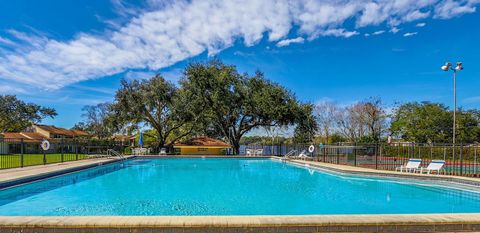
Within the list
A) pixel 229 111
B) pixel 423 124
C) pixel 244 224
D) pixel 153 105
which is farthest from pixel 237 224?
pixel 423 124

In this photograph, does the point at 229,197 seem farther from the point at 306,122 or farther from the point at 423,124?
the point at 423,124

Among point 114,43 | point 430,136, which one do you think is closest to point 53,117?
point 114,43

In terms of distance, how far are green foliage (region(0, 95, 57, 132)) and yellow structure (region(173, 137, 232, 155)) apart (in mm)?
24570

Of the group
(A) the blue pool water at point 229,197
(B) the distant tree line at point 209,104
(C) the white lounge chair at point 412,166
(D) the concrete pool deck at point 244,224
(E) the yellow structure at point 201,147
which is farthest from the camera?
(E) the yellow structure at point 201,147

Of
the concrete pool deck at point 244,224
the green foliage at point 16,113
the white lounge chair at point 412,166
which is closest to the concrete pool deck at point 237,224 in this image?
the concrete pool deck at point 244,224

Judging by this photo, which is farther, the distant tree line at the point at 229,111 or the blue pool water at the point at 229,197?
the distant tree line at the point at 229,111

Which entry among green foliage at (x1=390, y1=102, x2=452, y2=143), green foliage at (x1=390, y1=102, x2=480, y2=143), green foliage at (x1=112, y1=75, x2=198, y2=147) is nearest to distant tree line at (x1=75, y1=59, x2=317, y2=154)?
green foliage at (x1=112, y1=75, x2=198, y2=147)

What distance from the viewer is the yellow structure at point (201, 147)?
34.1 metres

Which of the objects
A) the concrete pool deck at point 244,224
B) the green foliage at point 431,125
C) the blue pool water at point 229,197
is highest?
the green foliage at point 431,125

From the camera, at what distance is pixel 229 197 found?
1001 centimetres

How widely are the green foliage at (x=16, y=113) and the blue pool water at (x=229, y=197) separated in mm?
39021

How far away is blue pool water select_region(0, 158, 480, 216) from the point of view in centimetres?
828

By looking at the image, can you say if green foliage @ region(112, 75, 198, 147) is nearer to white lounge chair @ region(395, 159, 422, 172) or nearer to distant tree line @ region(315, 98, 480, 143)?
distant tree line @ region(315, 98, 480, 143)

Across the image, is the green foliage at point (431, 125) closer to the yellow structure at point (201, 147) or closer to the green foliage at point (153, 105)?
the yellow structure at point (201, 147)
